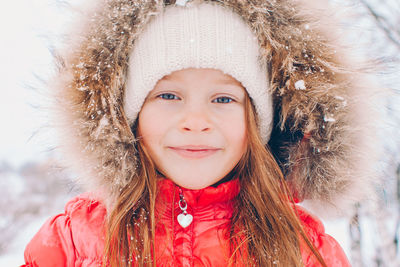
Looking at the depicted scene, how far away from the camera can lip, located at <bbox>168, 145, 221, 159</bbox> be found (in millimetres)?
1201

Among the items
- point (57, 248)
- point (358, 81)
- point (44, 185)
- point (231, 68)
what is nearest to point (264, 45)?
point (231, 68)

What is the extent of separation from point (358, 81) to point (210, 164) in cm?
67

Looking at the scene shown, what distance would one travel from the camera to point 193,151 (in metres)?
1.21

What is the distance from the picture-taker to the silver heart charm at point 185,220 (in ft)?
4.04

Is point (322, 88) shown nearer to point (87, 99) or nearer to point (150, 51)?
point (150, 51)

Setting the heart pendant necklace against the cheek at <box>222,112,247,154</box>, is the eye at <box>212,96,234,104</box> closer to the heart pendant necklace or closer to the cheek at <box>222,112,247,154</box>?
the cheek at <box>222,112,247,154</box>

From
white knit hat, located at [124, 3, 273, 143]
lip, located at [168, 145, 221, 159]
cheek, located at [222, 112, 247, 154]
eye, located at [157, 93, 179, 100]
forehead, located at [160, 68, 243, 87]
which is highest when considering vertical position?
white knit hat, located at [124, 3, 273, 143]

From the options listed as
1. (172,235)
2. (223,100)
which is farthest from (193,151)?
(172,235)

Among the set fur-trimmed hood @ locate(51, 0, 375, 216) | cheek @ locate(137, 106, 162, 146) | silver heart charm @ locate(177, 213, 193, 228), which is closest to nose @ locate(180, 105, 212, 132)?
cheek @ locate(137, 106, 162, 146)

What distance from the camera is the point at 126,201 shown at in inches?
49.3

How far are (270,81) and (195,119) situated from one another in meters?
0.38

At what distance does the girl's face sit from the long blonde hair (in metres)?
0.08

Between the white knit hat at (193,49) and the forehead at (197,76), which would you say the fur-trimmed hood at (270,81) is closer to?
the white knit hat at (193,49)

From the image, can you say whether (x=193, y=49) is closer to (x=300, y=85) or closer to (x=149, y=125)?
(x=149, y=125)
